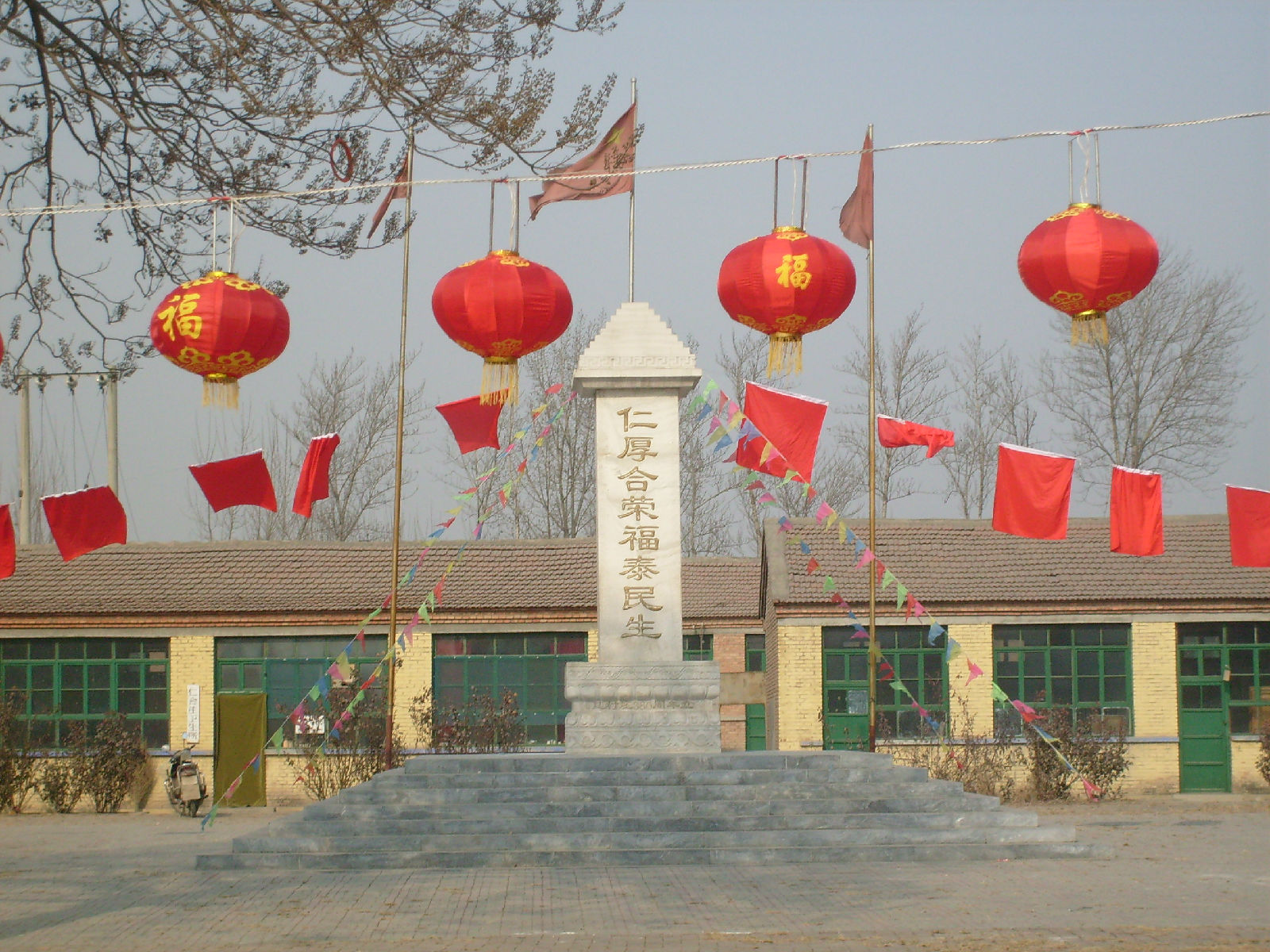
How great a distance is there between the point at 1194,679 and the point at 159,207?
1871 centimetres

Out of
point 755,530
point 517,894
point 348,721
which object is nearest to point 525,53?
point 517,894

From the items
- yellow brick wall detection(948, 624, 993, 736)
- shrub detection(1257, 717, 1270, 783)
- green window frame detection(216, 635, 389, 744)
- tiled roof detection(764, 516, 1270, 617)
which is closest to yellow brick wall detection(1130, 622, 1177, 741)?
tiled roof detection(764, 516, 1270, 617)

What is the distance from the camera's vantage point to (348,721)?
22.8 m

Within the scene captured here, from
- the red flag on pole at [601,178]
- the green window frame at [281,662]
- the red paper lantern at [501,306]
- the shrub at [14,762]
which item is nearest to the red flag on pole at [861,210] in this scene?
the red flag on pole at [601,178]

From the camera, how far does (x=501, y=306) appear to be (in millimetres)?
12117

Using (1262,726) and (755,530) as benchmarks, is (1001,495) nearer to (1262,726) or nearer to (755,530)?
(1262,726)

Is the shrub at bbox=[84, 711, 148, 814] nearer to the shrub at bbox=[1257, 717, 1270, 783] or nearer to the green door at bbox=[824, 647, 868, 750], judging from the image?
the green door at bbox=[824, 647, 868, 750]

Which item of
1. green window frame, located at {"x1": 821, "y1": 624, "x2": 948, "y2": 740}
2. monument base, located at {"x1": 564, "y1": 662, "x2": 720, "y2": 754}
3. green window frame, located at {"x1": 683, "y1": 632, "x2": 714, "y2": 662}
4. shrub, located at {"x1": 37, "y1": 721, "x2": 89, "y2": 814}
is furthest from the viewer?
green window frame, located at {"x1": 683, "y1": 632, "x2": 714, "y2": 662}

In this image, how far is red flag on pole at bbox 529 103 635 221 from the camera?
13.3 meters

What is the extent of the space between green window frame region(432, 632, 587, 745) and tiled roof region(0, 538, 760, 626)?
0.54 metres

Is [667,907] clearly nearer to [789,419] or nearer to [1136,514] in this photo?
[789,419]

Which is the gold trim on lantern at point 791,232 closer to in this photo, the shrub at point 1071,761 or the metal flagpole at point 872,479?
the metal flagpole at point 872,479

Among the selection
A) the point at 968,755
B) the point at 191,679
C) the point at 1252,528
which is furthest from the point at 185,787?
the point at 1252,528

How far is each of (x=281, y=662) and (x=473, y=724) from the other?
347 cm
